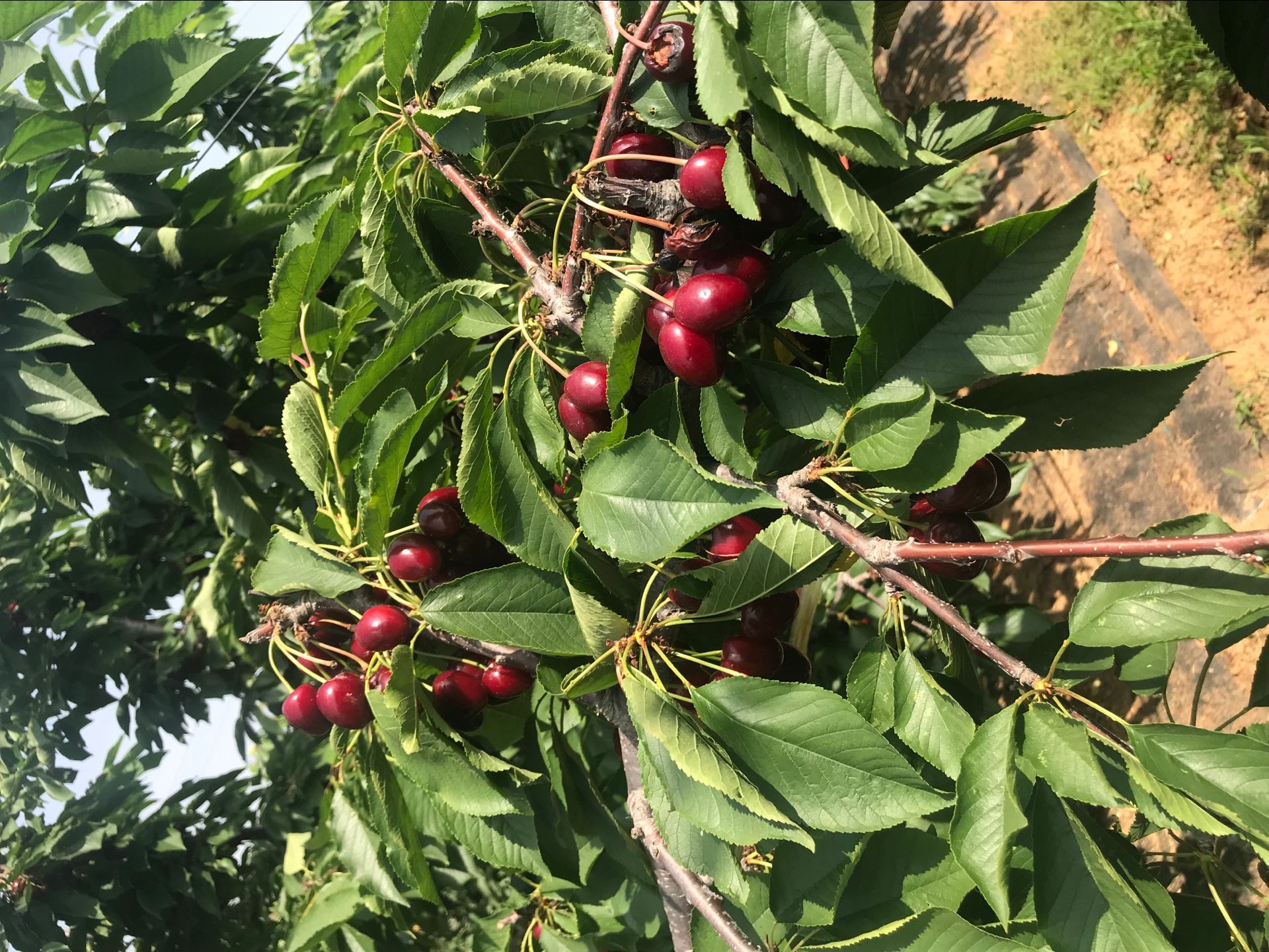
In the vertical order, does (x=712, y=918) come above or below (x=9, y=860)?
above

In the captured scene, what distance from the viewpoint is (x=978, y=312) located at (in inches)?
29.8

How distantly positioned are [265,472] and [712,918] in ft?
4.22

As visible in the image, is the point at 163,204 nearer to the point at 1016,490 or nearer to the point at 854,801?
the point at 854,801

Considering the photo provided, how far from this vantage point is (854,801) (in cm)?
79

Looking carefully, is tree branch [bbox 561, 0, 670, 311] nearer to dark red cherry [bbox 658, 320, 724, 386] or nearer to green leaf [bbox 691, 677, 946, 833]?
dark red cherry [bbox 658, 320, 724, 386]

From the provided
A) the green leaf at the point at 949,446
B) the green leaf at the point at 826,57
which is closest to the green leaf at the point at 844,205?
the green leaf at the point at 826,57

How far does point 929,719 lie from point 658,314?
499 millimetres

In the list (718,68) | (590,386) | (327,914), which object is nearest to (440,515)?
(590,386)

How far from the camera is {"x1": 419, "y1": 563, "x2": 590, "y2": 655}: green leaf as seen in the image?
38.5 inches

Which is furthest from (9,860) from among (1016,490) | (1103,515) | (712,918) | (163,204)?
(1103,515)

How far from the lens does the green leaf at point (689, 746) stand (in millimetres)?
784

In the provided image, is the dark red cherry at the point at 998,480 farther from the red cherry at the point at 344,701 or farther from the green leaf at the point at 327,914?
the green leaf at the point at 327,914

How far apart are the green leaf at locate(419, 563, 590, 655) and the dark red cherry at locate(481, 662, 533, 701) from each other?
0.61 ft

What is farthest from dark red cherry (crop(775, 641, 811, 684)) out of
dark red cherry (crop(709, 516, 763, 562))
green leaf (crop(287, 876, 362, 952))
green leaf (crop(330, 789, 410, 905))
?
green leaf (crop(287, 876, 362, 952))
